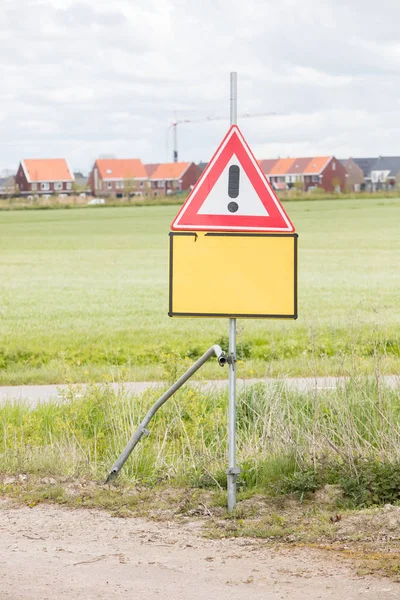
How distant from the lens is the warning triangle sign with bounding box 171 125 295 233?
Answer: 18.7ft

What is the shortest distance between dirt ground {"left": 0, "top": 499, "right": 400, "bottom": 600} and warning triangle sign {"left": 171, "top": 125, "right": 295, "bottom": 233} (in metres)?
1.79

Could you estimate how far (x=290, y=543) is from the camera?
5.12 m

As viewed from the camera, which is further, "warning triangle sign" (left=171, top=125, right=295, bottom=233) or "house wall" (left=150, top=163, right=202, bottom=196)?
"house wall" (left=150, top=163, right=202, bottom=196)

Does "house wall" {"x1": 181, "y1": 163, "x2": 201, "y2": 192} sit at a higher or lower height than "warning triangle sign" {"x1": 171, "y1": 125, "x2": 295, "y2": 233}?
higher

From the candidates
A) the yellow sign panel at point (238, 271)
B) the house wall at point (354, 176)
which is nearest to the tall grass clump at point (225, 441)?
the yellow sign panel at point (238, 271)

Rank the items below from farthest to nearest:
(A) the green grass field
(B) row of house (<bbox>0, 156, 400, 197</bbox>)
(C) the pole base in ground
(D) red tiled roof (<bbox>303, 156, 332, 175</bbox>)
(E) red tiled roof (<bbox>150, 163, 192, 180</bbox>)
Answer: (E) red tiled roof (<bbox>150, 163, 192, 180</bbox>) → (D) red tiled roof (<bbox>303, 156, 332, 175</bbox>) → (B) row of house (<bbox>0, 156, 400, 197</bbox>) → (A) the green grass field → (C) the pole base in ground

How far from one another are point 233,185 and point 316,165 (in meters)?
143

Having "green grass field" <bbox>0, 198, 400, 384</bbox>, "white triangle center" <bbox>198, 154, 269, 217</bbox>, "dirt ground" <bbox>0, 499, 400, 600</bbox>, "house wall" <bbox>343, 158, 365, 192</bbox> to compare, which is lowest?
"green grass field" <bbox>0, 198, 400, 384</bbox>

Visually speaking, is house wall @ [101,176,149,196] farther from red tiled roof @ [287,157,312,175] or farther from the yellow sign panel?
the yellow sign panel

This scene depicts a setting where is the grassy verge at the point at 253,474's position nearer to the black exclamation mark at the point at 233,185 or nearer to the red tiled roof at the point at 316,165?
the black exclamation mark at the point at 233,185

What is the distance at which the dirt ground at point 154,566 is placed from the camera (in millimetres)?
4438

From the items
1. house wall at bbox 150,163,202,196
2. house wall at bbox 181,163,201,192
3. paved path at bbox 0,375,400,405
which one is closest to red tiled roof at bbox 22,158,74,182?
house wall at bbox 150,163,202,196

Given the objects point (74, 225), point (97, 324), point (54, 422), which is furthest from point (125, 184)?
point (54, 422)

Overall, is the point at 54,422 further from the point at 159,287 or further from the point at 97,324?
the point at 159,287
